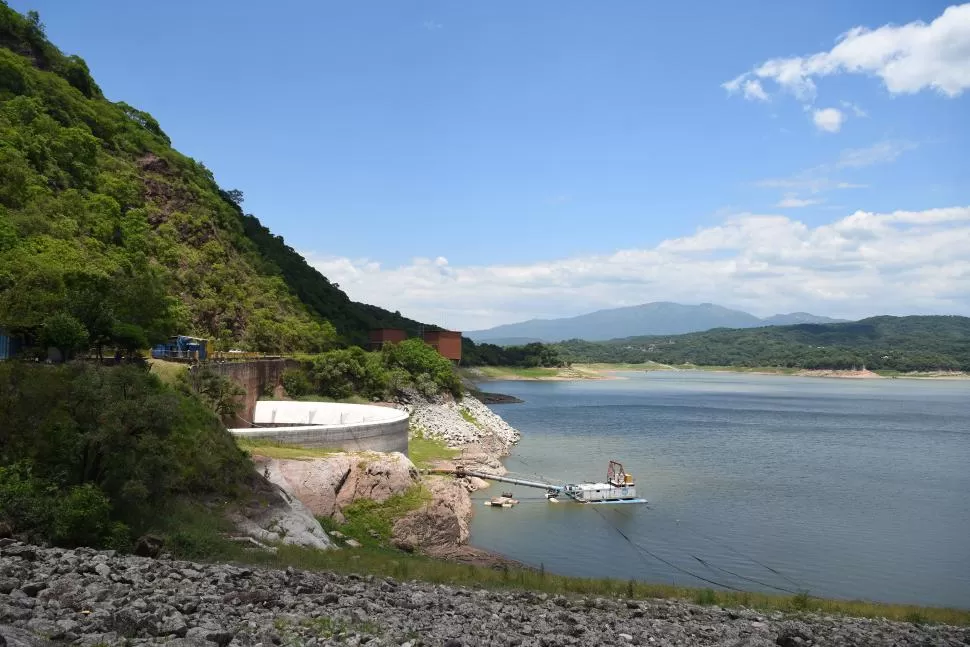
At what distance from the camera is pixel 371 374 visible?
68562 millimetres

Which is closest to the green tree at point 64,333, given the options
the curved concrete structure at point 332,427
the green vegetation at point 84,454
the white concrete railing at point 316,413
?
the green vegetation at point 84,454

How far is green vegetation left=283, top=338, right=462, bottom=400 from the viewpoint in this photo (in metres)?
63.7

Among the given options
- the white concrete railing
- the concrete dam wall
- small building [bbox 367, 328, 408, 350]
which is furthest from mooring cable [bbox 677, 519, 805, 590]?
small building [bbox 367, 328, 408, 350]

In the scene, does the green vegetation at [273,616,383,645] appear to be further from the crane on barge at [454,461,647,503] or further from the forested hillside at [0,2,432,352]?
the crane on barge at [454,461,647,503]

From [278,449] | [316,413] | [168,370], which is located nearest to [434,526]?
[278,449]

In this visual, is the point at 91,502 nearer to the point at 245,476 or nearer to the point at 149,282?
the point at 245,476

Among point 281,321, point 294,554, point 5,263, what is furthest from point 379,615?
point 281,321

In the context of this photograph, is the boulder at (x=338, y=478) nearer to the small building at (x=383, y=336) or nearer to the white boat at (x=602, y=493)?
the white boat at (x=602, y=493)

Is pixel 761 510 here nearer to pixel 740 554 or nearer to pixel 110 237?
pixel 740 554

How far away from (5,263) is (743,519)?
39.4 meters

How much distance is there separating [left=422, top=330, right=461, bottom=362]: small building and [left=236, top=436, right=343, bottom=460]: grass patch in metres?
70.4

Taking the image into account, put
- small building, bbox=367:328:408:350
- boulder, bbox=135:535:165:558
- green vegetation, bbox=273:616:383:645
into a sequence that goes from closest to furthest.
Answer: green vegetation, bbox=273:616:383:645 → boulder, bbox=135:535:165:558 → small building, bbox=367:328:408:350

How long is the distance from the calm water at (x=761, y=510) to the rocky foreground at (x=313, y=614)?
12.2 metres

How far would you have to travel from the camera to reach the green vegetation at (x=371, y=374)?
63.7m
